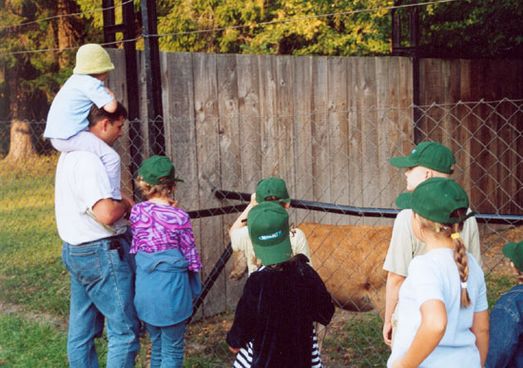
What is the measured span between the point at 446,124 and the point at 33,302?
5.03 metres

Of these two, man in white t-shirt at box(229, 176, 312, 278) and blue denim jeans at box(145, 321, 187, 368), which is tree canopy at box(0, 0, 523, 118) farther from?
blue denim jeans at box(145, 321, 187, 368)

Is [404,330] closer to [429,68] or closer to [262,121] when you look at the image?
[262,121]

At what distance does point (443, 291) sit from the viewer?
8.85 feet

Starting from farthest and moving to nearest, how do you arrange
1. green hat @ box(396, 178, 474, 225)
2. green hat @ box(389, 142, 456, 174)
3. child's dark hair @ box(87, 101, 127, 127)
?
child's dark hair @ box(87, 101, 127, 127) → green hat @ box(389, 142, 456, 174) → green hat @ box(396, 178, 474, 225)

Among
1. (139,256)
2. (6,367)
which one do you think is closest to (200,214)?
(139,256)

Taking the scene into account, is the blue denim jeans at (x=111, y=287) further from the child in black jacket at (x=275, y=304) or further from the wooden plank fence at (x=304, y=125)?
the wooden plank fence at (x=304, y=125)

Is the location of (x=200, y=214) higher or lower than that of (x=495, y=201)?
higher

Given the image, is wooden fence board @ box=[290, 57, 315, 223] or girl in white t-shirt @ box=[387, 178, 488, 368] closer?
girl in white t-shirt @ box=[387, 178, 488, 368]

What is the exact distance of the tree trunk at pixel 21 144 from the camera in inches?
766

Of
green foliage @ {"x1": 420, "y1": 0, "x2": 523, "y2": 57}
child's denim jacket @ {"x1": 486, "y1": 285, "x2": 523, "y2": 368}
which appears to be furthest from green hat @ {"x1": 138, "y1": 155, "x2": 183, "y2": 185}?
green foliage @ {"x1": 420, "y1": 0, "x2": 523, "y2": 57}

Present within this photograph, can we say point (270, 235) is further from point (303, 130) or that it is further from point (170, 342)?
point (303, 130)

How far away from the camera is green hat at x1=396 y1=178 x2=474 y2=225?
2779 millimetres

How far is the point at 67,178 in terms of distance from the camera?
3.95 meters

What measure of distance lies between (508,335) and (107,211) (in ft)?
6.54
